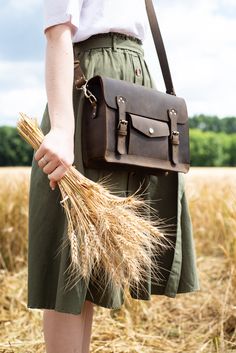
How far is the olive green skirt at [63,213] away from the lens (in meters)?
1.48

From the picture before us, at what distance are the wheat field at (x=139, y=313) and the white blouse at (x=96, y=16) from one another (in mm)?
1097

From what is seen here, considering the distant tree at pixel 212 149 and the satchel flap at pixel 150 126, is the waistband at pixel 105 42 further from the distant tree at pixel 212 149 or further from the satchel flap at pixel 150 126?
the distant tree at pixel 212 149

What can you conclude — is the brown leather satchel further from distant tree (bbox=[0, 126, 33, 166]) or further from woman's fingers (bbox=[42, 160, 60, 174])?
distant tree (bbox=[0, 126, 33, 166])

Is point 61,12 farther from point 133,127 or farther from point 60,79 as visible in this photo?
point 133,127

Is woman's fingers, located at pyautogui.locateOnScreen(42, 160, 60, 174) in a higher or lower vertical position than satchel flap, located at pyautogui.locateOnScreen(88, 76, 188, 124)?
lower

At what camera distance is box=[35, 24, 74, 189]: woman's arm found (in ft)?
4.36

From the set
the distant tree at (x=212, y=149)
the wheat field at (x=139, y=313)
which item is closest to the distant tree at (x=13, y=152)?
the distant tree at (x=212, y=149)

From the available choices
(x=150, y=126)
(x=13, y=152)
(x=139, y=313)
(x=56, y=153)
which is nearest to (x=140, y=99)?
(x=150, y=126)

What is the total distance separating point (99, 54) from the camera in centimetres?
153

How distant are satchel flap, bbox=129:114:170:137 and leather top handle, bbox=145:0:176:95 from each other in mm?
174

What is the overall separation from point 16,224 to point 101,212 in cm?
273

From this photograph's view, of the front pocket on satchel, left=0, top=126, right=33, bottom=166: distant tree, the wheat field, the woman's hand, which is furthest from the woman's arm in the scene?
left=0, top=126, right=33, bottom=166: distant tree

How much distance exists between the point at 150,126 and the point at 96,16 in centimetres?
29

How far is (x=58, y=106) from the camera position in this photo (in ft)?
4.45
